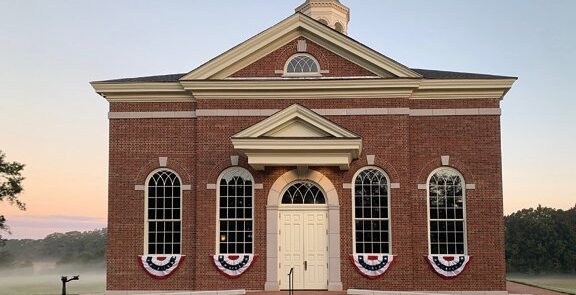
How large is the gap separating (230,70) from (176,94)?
6.11 feet

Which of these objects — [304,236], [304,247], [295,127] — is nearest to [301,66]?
[295,127]

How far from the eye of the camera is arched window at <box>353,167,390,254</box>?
66.3ft

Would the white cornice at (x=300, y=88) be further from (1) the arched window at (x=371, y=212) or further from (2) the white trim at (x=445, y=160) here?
(1) the arched window at (x=371, y=212)

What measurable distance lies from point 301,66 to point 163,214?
627cm

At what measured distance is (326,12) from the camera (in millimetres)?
28297

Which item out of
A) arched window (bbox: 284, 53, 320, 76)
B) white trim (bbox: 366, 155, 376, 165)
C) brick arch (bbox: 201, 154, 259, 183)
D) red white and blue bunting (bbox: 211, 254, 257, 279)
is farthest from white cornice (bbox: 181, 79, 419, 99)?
red white and blue bunting (bbox: 211, 254, 257, 279)

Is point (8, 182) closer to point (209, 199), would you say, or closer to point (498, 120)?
point (209, 199)

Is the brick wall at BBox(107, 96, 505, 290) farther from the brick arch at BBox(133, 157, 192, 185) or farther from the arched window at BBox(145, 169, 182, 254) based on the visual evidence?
the arched window at BBox(145, 169, 182, 254)

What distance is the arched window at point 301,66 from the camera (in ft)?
69.0

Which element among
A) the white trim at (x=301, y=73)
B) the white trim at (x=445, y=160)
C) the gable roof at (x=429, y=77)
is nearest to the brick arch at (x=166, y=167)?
the gable roof at (x=429, y=77)

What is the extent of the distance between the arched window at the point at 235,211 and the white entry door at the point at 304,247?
1.03m

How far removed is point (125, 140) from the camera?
21.2 metres

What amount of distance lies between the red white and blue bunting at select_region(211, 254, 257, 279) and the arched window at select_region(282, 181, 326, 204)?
6.69 ft

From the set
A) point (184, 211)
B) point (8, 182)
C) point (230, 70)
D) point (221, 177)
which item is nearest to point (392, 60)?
point (230, 70)
